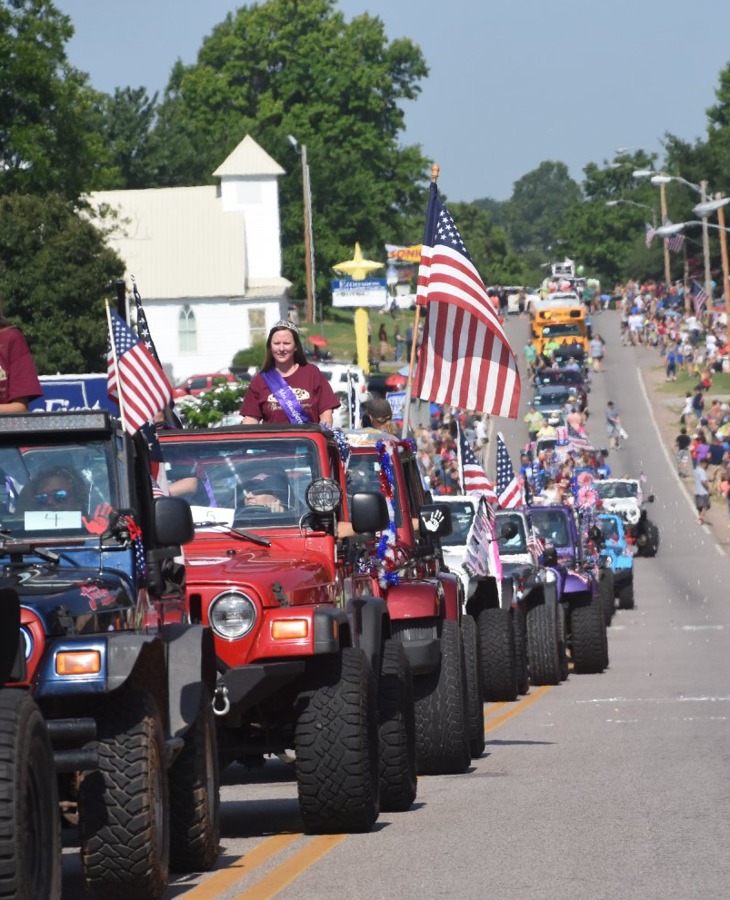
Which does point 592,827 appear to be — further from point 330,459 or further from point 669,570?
point 669,570

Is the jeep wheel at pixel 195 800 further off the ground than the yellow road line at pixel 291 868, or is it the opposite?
the jeep wheel at pixel 195 800

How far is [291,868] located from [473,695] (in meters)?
5.07

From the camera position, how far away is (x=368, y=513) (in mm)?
10102

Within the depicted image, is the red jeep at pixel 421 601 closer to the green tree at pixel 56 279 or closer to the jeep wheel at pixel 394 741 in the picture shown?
the jeep wheel at pixel 394 741

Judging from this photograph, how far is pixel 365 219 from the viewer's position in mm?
105938

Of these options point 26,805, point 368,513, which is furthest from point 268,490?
point 26,805

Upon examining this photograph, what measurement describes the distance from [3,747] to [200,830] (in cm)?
224

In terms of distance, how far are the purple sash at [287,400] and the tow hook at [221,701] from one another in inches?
120

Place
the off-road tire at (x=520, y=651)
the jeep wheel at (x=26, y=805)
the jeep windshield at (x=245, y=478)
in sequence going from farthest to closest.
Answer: the off-road tire at (x=520, y=651)
the jeep windshield at (x=245, y=478)
the jeep wheel at (x=26, y=805)

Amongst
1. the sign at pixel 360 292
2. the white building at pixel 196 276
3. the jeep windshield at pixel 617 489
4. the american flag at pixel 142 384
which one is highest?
the white building at pixel 196 276

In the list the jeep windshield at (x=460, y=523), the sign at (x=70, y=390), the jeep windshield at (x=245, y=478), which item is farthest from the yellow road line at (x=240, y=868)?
the sign at (x=70, y=390)

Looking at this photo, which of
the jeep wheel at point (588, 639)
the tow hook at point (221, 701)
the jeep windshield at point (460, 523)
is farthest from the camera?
the jeep wheel at point (588, 639)

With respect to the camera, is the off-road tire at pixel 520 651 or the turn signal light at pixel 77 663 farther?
the off-road tire at pixel 520 651

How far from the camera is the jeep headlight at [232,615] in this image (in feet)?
30.5
